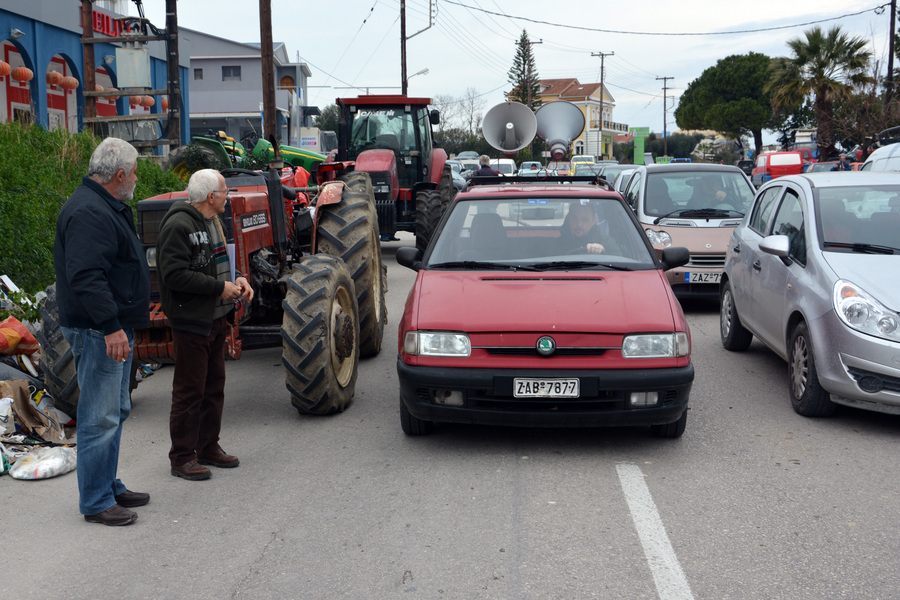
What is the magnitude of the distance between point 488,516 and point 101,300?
2.19 metres

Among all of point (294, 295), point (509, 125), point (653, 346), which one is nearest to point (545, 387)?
point (653, 346)

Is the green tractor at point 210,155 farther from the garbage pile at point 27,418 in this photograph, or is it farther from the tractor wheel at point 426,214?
the garbage pile at point 27,418

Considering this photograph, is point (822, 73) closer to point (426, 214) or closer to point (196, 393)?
point (426, 214)

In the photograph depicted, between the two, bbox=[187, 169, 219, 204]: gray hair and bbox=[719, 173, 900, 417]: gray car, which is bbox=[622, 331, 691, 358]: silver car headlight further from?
bbox=[187, 169, 219, 204]: gray hair

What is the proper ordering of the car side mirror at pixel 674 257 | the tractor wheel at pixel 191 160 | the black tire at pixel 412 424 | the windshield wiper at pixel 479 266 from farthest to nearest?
the tractor wheel at pixel 191 160 → the car side mirror at pixel 674 257 → the windshield wiper at pixel 479 266 → the black tire at pixel 412 424

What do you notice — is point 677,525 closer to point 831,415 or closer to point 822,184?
point 831,415

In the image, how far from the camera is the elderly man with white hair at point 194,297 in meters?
4.91

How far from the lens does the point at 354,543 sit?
421 centimetres

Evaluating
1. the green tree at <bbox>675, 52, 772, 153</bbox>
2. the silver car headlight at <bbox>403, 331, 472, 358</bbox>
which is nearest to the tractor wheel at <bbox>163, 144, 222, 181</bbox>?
the silver car headlight at <bbox>403, 331, 472, 358</bbox>

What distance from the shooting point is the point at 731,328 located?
28.6 ft

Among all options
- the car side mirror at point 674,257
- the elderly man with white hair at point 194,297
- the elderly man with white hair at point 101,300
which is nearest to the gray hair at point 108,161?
the elderly man with white hair at point 101,300

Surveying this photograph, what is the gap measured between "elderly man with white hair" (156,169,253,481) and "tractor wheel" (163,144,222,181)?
23.5ft

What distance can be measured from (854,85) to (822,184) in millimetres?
32547

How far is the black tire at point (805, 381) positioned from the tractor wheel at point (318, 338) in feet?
10.8
